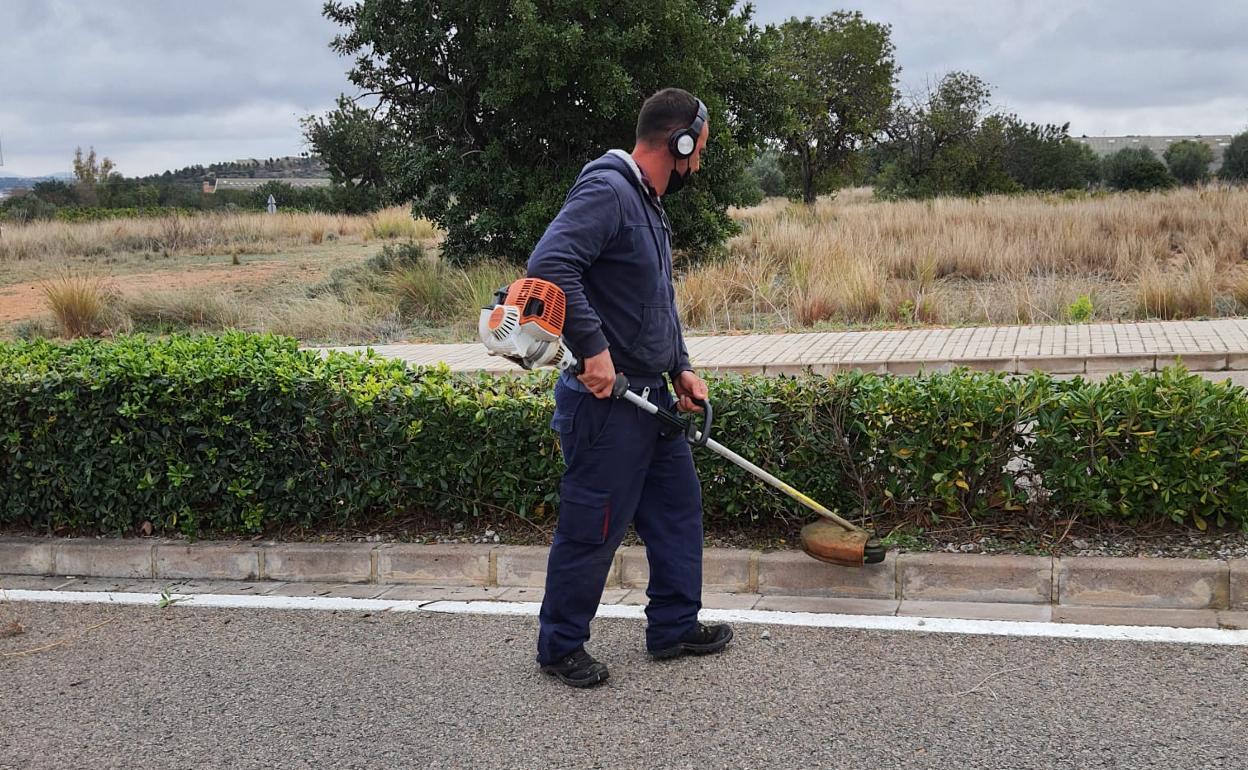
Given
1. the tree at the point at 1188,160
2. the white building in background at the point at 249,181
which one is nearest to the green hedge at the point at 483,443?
the tree at the point at 1188,160

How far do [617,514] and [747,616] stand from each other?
91 cm

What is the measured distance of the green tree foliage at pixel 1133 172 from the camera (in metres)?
46.0

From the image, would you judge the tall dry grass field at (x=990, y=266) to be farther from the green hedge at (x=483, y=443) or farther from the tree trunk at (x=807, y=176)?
the tree trunk at (x=807, y=176)

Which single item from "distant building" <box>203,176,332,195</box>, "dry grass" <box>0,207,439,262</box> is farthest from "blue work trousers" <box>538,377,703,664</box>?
"distant building" <box>203,176,332,195</box>

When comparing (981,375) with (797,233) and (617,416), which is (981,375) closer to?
(617,416)

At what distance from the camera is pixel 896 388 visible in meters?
5.02

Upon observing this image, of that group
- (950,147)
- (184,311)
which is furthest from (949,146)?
(184,311)

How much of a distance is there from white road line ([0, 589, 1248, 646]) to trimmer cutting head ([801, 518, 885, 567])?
22cm

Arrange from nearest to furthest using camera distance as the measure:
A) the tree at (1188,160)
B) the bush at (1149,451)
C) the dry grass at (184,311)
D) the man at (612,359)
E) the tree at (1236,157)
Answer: the man at (612,359), the bush at (1149,451), the dry grass at (184,311), the tree at (1236,157), the tree at (1188,160)

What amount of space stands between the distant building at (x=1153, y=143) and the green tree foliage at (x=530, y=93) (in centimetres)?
4907

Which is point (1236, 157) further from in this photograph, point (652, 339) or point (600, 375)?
point (600, 375)

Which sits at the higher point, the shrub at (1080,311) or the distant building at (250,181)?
the distant building at (250,181)

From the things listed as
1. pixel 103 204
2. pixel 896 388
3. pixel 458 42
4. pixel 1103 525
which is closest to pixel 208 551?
pixel 896 388

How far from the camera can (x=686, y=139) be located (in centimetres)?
392
